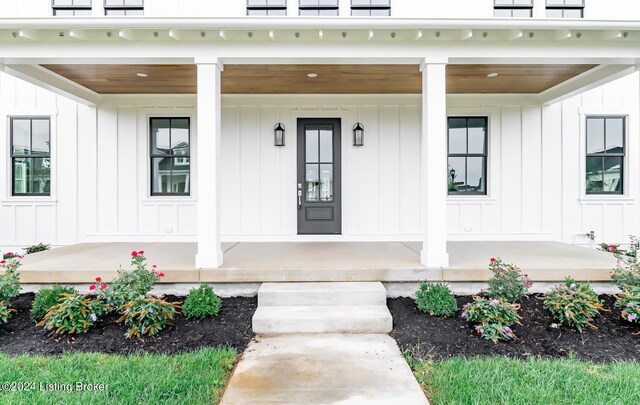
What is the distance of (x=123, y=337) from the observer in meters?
3.31

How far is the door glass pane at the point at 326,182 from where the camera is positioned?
6551mm

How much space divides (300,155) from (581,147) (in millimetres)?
5143

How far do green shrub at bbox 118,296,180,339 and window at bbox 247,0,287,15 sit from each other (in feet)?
16.7

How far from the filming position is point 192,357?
291 centimetres

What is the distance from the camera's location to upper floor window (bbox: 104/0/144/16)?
6.27 m

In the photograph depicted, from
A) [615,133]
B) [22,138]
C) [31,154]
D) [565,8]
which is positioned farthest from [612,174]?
[22,138]

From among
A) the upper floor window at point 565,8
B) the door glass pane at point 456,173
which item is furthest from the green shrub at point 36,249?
the upper floor window at point 565,8

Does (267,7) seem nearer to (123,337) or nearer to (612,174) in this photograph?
(123,337)

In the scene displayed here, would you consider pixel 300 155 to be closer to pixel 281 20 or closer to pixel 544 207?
pixel 281 20

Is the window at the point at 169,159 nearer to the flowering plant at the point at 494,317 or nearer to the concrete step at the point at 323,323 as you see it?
the concrete step at the point at 323,323

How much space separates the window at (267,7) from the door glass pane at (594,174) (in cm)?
619

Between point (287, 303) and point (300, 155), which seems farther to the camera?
point (300, 155)

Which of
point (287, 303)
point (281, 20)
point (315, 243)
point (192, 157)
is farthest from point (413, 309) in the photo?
point (192, 157)

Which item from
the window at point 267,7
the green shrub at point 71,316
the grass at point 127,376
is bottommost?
the grass at point 127,376
